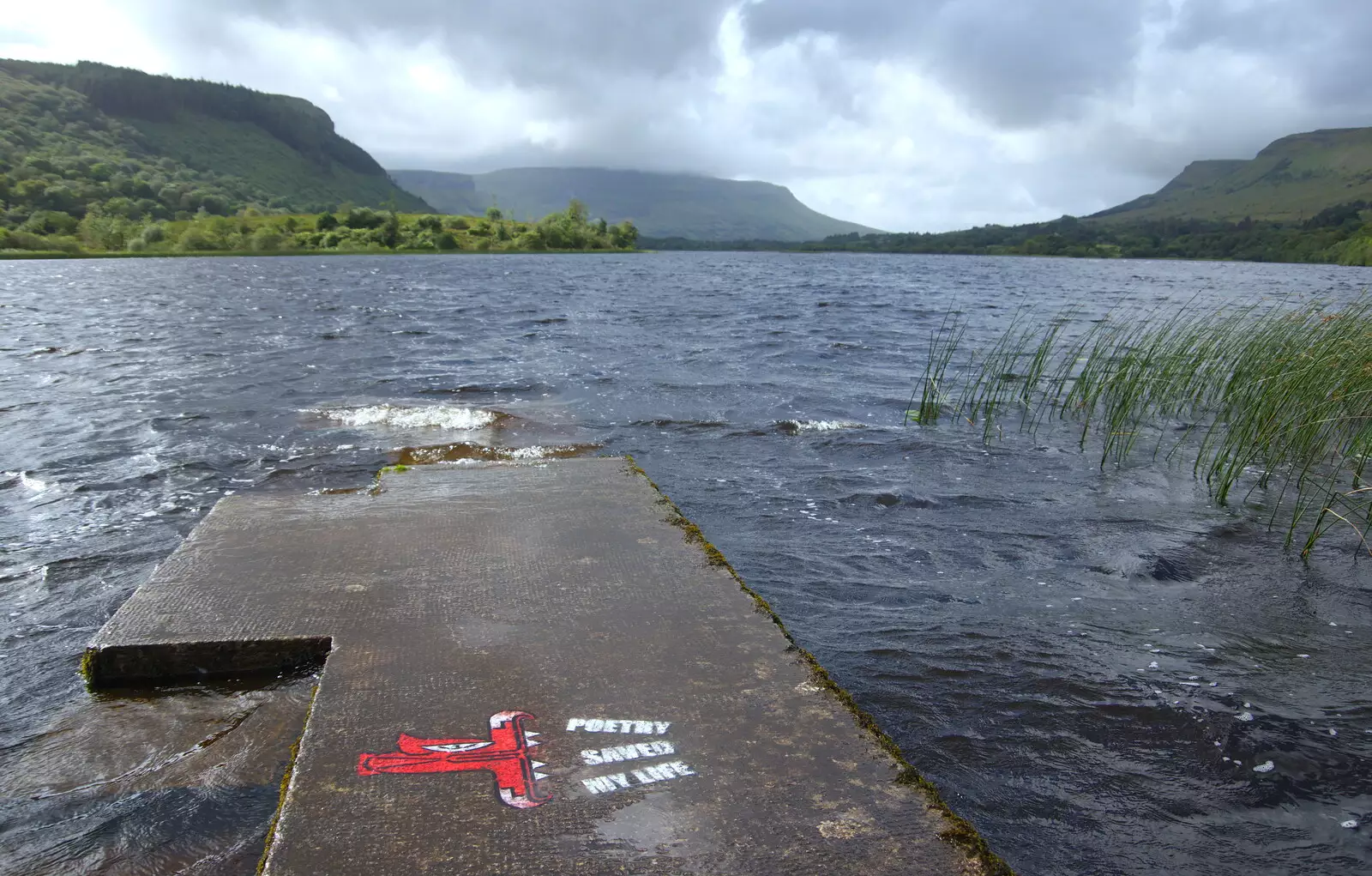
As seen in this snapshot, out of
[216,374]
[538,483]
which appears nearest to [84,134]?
[216,374]

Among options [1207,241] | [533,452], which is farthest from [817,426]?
[1207,241]

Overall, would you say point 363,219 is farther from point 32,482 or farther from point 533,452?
point 533,452

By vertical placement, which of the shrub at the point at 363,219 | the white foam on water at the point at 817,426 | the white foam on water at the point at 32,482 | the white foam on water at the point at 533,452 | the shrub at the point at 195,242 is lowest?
the shrub at the point at 195,242

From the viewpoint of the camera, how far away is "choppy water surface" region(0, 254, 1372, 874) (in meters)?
3.57

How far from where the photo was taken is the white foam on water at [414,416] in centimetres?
1180

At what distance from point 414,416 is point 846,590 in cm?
812

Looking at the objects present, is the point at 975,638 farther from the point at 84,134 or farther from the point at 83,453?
the point at 84,134

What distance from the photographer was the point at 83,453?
996 cm

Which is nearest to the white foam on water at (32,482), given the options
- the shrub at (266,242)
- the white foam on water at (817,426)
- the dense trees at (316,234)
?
the white foam on water at (817,426)

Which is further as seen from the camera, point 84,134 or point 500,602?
point 84,134

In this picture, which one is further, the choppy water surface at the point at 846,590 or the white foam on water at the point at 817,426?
the white foam on water at the point at 817,426

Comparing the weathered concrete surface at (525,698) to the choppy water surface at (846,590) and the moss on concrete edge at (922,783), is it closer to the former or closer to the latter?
the moss on concrete edge at (922,783)

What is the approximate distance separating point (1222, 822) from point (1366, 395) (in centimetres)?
833

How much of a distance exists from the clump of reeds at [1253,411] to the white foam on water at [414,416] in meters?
6.85
